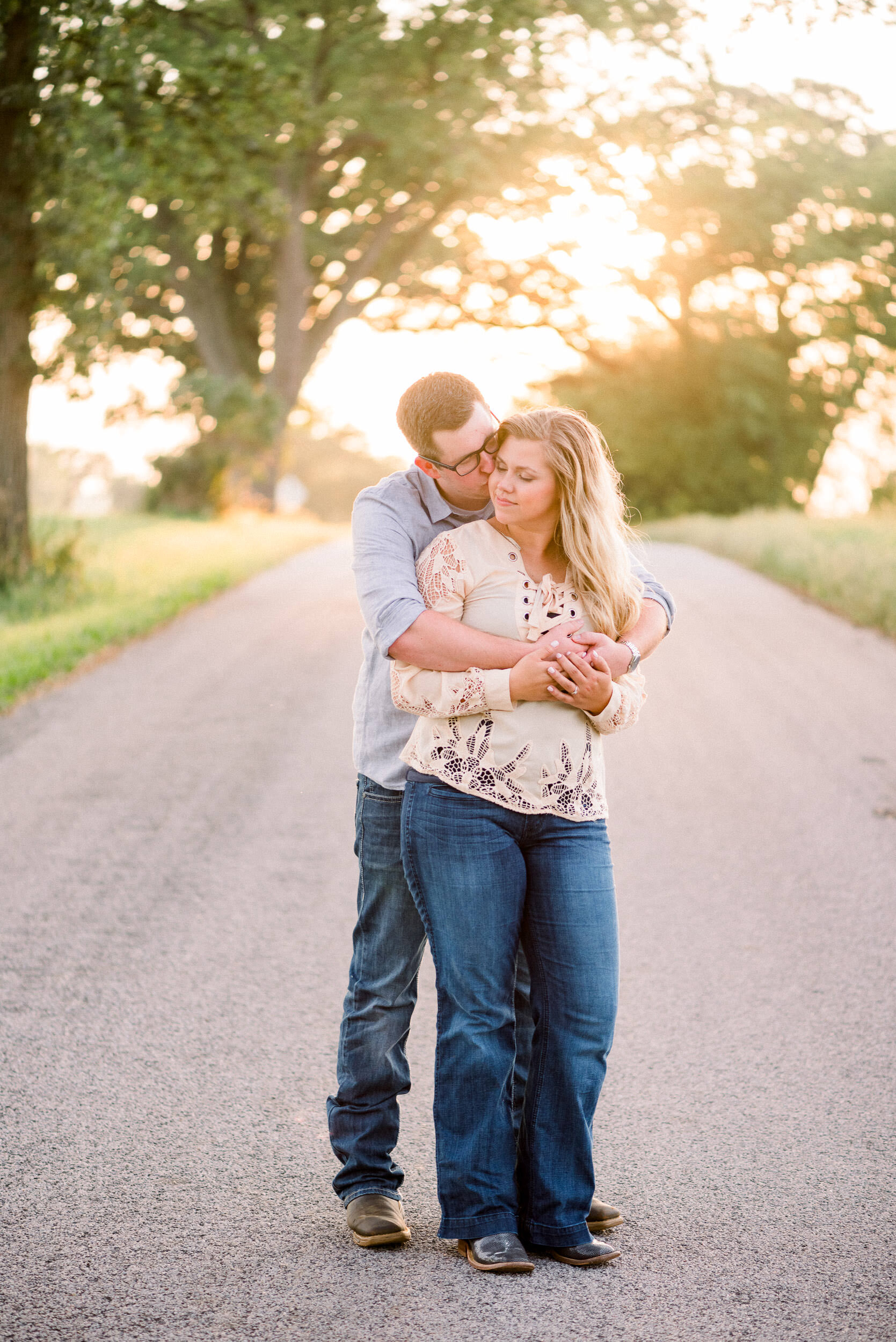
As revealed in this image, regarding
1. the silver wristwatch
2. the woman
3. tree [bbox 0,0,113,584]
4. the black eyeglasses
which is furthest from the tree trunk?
the silver wristwatch

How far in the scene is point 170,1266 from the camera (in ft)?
9.27

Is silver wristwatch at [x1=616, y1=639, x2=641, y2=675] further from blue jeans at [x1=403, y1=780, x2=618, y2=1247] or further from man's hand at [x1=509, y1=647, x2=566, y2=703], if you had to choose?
blue jeans at [x1=403, y1=780, x2=618, y2=1247]

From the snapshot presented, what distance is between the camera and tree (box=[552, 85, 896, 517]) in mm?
29281

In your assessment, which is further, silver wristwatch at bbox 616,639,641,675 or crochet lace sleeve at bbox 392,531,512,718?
silver wristwatch at bbox 616,639,641,675

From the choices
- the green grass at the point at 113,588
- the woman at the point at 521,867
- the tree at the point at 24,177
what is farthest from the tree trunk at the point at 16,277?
the woman at the point at 521,867

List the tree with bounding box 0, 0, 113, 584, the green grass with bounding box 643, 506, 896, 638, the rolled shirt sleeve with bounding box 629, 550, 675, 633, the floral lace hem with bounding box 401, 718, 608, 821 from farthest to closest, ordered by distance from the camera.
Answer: the green grass with bounding box 643, 506, 896, 638, the tree with bounding box 0, 0, 113, 584, the rolled shirt sleeve with bounding box 629, 550, 675, 633, the floral lace hem with bounding box 401, 718, 608, 821

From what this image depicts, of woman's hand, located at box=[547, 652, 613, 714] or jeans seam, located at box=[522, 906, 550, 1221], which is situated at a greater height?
woman's hand, located at box=[547, 652, 613, 714]

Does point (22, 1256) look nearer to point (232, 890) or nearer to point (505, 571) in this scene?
point (505, 571)

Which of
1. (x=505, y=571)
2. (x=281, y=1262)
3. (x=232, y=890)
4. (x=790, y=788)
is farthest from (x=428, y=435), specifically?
(x=790, y=788)

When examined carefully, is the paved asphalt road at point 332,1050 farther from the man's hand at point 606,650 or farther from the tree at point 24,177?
the tree at point 24,177

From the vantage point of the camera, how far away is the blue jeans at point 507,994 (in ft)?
9.41

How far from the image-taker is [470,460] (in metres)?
2.97

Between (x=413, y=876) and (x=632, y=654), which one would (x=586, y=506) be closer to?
(x=632, y=654)

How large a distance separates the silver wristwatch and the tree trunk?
1113 cm
